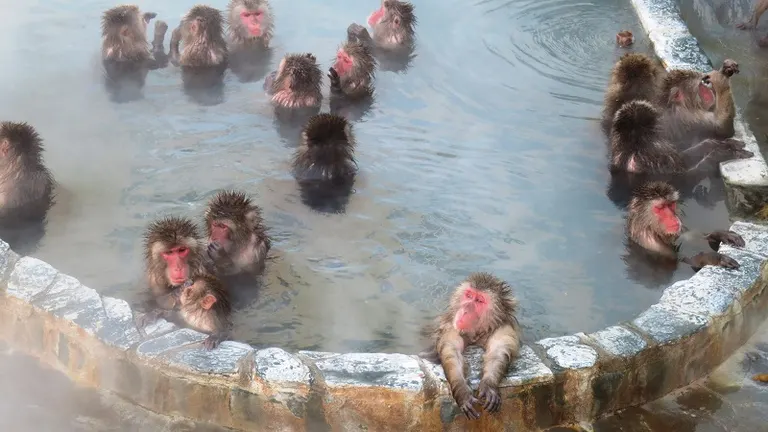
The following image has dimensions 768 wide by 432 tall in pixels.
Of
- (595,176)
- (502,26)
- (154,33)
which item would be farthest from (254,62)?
(595,176)

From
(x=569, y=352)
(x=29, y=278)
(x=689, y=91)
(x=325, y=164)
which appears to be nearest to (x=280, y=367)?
(x=569, y=352)

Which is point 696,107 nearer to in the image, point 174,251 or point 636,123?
point 636,123

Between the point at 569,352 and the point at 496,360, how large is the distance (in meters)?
0.47

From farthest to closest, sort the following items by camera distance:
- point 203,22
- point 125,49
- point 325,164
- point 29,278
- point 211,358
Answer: point 125,49 → point 203,22 → point 325,164 → point 29,278 → point 211,358

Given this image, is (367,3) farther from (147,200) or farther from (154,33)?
(147,200)

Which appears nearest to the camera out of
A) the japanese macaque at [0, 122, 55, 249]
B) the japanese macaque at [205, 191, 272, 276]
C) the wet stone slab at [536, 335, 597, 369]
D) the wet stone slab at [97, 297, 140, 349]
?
the wet stone slab at [536, 335, 597, 369]

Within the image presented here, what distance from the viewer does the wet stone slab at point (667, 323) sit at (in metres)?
5.48

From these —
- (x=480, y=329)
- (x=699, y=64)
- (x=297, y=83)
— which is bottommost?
(x=480, y=329)

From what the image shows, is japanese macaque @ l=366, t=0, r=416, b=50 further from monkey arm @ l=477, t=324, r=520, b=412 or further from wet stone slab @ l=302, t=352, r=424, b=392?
wet stone slab @ l=302, t=352, r=424, b=392

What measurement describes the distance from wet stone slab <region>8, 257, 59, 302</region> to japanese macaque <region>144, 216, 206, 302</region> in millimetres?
596

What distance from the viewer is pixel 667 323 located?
5.58 metres

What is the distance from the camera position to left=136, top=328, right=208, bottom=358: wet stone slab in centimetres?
523

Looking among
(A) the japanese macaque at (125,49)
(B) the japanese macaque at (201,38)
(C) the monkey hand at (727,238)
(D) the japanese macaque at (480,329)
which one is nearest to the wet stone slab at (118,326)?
(D) the japanese macaque at (480,329)

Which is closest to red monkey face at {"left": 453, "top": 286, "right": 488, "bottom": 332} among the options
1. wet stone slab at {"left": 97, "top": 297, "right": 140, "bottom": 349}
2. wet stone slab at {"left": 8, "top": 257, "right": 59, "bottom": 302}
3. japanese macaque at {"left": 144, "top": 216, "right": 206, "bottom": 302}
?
japanese macaque at {"left": 144, "top": 216, "right": 206, "bottom": 302}
